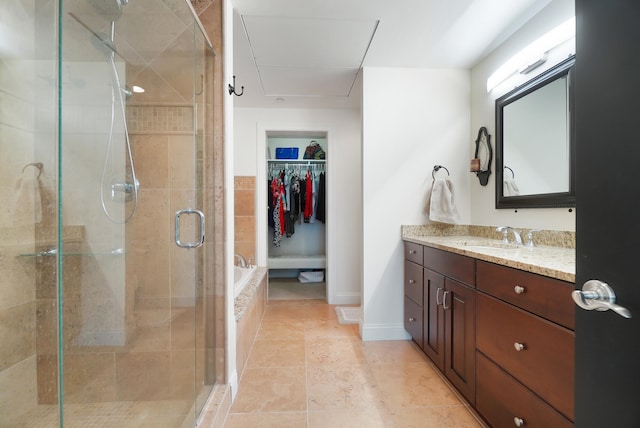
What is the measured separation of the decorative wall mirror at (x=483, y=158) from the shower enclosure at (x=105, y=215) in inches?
77.7

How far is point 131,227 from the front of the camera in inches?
50.5

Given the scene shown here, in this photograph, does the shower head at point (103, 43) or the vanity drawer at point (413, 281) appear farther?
the vanity drawer at point (413, 281)

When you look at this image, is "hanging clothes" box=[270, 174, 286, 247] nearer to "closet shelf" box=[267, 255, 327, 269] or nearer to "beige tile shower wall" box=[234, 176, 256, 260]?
"closet shelf" box=[267, 255, 327, 269]

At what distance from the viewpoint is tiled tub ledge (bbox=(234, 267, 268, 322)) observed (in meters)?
1.85

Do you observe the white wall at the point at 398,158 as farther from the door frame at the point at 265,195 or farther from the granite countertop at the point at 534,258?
the door frame at the point at 265,195

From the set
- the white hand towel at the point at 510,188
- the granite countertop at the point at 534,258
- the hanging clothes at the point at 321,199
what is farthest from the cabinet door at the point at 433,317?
the hanging clothes at the point at 321,199

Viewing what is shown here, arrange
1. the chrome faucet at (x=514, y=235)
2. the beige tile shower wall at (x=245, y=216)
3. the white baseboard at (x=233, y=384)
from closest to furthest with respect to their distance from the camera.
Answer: the white baseboard at (x=233, y=384), the chrome faucet at (x=514, y=235), the beige tile shower wall at (x=245, y=216)

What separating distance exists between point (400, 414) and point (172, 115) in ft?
6.34

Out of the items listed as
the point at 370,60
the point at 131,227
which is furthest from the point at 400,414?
the point at 370,60

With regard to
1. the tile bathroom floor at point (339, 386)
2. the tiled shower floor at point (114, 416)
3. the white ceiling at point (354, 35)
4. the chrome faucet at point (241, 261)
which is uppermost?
the white ceiling at point (354, 35)

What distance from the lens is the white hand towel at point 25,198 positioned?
1.06 metres

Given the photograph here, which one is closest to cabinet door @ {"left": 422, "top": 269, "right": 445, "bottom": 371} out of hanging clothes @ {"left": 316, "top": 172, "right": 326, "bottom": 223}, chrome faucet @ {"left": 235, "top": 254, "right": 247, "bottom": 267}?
chrome faucet @ {"left": 235, "top": 254, "right": 247, "bottom": 267}

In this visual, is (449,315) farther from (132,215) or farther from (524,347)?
(132,215)

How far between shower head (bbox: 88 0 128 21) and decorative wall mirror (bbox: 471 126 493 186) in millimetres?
2339
